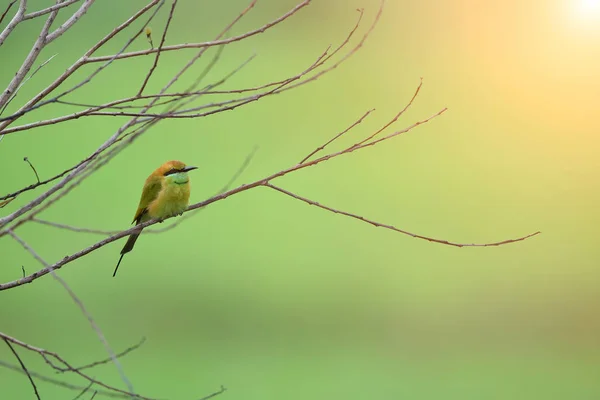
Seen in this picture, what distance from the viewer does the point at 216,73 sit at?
2428 millimetres

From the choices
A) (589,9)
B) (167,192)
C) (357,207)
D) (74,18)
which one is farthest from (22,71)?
(589,9)

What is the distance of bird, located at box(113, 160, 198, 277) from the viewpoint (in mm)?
1785

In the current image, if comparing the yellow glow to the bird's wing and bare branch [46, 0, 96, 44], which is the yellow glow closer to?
the bird's wing

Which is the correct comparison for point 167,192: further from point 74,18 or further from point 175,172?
point 74,18

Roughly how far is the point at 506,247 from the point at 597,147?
473mm

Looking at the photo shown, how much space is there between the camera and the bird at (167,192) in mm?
1785

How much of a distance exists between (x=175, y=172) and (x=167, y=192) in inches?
2.5

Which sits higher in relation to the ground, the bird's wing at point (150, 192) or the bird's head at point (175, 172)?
the bird's head at point (175, 172)

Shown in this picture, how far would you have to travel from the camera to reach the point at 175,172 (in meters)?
1.81

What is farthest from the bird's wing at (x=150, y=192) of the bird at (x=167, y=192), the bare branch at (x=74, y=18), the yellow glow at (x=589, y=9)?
the yellow glow at (x=589, y=9)

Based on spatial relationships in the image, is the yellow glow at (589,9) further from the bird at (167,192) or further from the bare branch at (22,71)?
the bare branch at (22,71)

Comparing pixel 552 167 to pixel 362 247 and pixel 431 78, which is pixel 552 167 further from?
pixel 362 247

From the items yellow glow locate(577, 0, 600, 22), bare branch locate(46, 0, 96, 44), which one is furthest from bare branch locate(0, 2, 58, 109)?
yellow glow locate(577, 0, 600, 22)

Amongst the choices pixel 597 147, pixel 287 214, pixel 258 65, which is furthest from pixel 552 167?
pixel 258 65
